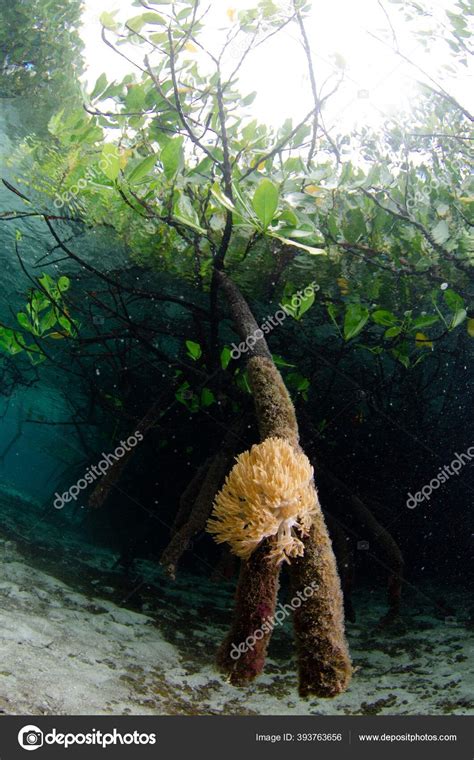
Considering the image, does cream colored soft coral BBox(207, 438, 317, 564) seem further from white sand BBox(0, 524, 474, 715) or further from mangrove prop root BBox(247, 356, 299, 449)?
white sand BBox(0, 524, 474, 715)

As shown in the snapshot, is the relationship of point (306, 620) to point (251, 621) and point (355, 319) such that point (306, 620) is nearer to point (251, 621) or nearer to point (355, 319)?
point (251, 621)

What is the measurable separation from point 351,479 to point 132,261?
478cm

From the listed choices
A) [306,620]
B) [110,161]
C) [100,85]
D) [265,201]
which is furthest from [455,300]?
[306,620]

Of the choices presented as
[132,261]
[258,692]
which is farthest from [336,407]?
[258,692]

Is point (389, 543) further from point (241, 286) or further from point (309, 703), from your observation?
point (241, 286)

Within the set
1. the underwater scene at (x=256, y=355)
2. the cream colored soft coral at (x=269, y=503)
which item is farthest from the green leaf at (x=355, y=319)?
the cream colored soft coral at (x=269, y=503)

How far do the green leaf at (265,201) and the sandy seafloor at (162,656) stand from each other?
108 inches

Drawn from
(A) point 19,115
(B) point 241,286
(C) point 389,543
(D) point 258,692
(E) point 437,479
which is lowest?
(D) point 258,692

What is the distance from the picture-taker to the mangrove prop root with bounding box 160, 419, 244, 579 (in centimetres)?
383

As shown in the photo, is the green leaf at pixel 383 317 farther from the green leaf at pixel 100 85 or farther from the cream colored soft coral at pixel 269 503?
the cream colored soft coral at pixel 269 503

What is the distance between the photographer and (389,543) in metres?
4.77

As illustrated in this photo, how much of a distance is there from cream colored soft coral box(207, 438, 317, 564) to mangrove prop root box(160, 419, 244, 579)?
2591mm

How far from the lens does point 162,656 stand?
3.55m

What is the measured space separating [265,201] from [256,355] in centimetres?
79
